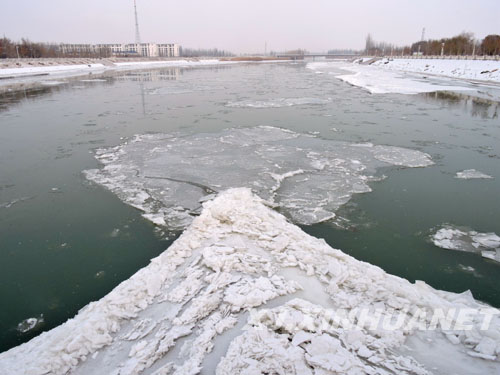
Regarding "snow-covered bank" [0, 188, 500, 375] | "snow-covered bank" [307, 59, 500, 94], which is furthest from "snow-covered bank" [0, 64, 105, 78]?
"snow-covered bank" [0, 188, 500, 375]

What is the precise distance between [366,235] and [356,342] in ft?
8.94

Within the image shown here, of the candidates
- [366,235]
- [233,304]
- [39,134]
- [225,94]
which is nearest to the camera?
[233,304]

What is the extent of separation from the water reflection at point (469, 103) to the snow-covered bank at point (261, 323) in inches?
618

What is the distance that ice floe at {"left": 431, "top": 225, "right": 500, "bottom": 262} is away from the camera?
4.88m

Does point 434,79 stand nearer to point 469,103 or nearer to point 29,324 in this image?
point 469,103

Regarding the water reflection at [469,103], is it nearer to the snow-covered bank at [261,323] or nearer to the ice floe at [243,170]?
the ice floe at [243,170]

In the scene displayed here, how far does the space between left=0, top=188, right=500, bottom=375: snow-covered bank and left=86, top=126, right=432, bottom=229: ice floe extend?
1.85 meters

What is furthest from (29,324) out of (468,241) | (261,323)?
(468,241)

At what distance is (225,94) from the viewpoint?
22.2 m

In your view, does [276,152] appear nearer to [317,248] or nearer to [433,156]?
[433,156]

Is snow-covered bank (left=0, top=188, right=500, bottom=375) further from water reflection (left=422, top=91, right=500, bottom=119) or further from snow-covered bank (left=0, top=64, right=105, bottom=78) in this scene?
snow-covered bank (left=0, top=64, right=105, bottom=78)

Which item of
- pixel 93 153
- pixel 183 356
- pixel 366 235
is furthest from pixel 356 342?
pixel 93 153

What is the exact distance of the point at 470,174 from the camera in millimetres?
7910

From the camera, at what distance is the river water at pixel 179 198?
4.29m
